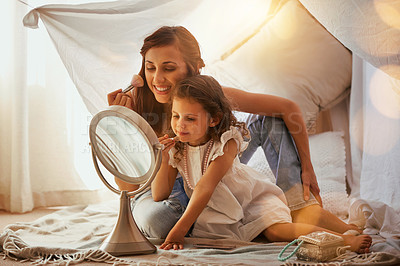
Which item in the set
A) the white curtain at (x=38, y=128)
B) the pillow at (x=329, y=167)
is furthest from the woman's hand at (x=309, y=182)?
the white curtain at (x=38, y=128)

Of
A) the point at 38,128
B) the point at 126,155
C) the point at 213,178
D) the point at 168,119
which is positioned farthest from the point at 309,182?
the point at 38,128

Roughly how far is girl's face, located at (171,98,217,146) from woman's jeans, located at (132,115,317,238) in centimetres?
22

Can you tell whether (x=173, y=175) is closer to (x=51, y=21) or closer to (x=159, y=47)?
(x=159, y=47)

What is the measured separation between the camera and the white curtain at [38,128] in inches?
79.8

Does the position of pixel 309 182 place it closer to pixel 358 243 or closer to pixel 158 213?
pixel 358 243

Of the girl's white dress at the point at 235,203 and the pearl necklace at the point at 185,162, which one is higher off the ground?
the pearl necklace at the point at 185,162

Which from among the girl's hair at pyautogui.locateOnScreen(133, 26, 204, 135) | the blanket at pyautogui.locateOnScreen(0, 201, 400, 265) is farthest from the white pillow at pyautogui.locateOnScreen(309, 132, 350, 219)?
the girl's hair at pyautogui.locateOnScreen(133, 26, 204, 135)

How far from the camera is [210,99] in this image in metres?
1.29

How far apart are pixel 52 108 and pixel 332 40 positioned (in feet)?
4.37

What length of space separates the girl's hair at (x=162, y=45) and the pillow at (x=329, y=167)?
510 mm

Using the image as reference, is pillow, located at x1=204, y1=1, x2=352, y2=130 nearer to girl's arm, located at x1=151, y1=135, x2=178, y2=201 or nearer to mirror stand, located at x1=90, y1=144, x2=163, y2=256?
girl's arm, located at x1=151, y1=135, x2=178, y2=201

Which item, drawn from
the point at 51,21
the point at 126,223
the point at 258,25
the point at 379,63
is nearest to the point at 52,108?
the point at 51,21

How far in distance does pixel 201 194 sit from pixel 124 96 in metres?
0.36

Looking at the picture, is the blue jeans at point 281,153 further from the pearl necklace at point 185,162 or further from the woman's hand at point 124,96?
the woman's hand at point 124,96
